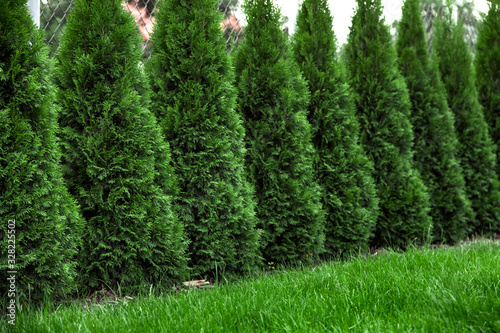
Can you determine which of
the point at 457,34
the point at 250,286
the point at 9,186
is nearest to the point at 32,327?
the point at 9,186

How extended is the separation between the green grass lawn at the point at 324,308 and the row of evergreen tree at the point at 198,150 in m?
0.65

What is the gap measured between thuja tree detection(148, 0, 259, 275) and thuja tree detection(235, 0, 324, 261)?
1.30 ft

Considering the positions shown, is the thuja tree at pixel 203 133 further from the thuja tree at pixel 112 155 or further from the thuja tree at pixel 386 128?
the thuja tree at pixel 386 128

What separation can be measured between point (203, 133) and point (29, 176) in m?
1.56

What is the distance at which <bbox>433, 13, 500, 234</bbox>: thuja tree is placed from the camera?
7.02 m

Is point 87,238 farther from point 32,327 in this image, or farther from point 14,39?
point 14,39

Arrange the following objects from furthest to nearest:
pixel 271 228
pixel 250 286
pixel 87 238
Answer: pixel 271 228, pixel 87 238, pixel 250 286

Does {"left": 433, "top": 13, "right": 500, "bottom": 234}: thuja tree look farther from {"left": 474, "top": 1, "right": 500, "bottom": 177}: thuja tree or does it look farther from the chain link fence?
the chain link fence

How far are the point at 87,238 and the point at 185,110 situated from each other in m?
1.42

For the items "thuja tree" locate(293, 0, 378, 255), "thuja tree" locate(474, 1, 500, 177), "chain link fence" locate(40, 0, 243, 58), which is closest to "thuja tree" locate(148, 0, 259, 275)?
"chain link fence" locate(40, 0, 243, 58)

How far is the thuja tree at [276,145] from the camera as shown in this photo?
4.71 meters

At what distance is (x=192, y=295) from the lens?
3.17m

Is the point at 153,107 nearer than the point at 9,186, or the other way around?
the point at 9,186

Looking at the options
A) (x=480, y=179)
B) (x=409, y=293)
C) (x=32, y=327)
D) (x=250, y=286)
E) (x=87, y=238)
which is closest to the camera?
(x=32, y=327)
